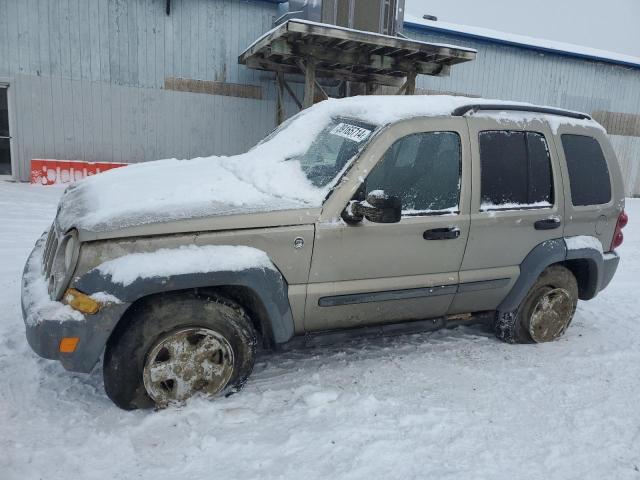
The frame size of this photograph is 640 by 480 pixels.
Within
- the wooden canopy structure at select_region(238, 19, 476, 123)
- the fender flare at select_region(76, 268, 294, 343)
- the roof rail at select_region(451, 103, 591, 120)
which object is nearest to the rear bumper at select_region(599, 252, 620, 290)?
the roof rail at select_region(451, 103, 591, 120)

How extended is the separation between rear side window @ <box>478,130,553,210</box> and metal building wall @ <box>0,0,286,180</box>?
31.5 ft

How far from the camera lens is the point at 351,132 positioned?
357 centimetres

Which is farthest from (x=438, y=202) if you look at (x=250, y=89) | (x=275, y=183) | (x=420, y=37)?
(x=420, y=37)

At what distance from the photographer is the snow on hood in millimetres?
2895

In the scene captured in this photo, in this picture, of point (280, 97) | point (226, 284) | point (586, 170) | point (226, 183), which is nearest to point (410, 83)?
point (280, 97)

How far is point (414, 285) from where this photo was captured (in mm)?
3531

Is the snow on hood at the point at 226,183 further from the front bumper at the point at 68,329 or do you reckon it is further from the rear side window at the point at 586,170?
the rear side window at the point at 586,170

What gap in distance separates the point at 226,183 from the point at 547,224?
2.42 m

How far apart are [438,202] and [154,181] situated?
1885 millimetres

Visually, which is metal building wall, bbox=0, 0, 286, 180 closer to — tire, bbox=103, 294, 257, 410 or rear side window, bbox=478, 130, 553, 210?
rear side window, bbox=478, 130, 553, 210

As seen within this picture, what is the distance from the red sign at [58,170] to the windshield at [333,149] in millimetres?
8697

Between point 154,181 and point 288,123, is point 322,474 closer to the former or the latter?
point 154,181

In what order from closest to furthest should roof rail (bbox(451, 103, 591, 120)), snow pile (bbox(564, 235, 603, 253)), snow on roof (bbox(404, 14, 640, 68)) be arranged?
roof rail (bbox(451, 103, 591, 120))
snow pile (bbox(564, 235, 603, 253))
snow on roof (bbox(404, 14, 640, 68))

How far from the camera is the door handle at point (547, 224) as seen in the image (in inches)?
154
